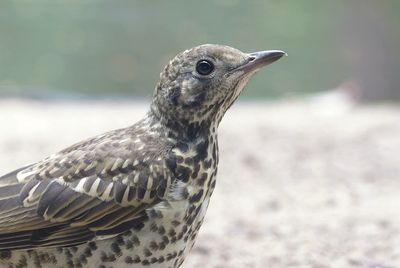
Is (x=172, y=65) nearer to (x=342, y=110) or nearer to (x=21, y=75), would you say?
(x=342, y=110)

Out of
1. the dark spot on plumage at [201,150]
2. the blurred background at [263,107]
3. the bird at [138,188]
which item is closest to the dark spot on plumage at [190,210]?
the bird at [138,188]

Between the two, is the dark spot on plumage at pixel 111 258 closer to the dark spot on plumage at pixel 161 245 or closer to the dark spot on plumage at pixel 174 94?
the dark spot on plumage at pixel 161 245

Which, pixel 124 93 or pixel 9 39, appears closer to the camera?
pixel 124 93

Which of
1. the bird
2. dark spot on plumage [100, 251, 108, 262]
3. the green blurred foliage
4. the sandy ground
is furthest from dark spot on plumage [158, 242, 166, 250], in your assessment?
the green blurred foliage

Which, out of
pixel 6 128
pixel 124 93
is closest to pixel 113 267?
pixel 6 128

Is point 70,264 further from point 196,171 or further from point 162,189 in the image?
point 196,171

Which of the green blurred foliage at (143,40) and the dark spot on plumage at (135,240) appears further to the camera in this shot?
the green blurred foliage at (143,40)

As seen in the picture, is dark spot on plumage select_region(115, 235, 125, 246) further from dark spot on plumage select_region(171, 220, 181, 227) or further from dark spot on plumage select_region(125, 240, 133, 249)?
dark spot on plumage select_region(171, 220, 181, 227)

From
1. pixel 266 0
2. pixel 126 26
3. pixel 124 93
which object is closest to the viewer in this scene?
pixel 124 93

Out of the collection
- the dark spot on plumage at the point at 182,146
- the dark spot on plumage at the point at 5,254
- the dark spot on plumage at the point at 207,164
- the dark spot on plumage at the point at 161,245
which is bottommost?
the dark spot on plumage at the point at 5,254
